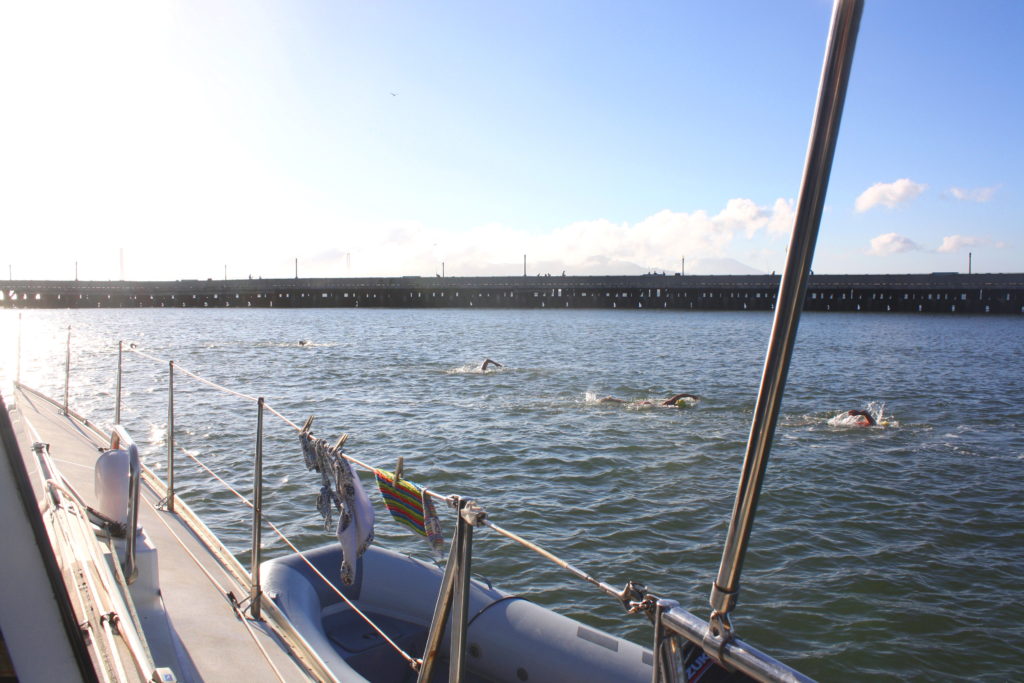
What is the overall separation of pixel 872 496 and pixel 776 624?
5.59 metres

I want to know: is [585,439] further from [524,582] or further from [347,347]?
[347,347]

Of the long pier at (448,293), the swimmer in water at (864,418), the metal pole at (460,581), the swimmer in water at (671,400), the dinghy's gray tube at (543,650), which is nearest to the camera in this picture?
the metal pole at (460,581)

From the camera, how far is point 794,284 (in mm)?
1635

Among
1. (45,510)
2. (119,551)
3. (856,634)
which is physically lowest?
(856,634)

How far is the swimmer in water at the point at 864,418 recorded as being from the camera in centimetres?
1806

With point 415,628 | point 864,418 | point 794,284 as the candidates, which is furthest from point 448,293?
point 794,284

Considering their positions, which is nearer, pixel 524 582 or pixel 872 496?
pixel 524 582

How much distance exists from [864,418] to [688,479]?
789 centimetres

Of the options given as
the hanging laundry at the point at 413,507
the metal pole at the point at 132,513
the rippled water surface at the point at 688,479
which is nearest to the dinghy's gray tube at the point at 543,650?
the hanging laundry at the point at 413,507

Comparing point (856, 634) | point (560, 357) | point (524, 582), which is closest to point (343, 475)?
point (524, 582)

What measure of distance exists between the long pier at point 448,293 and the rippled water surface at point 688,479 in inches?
2928

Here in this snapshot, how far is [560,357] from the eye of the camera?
35562mm

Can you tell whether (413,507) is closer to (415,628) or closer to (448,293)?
(415,628)

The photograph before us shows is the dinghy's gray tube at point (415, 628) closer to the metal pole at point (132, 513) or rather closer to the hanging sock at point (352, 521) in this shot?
the hanging sock at point (352, 521)
